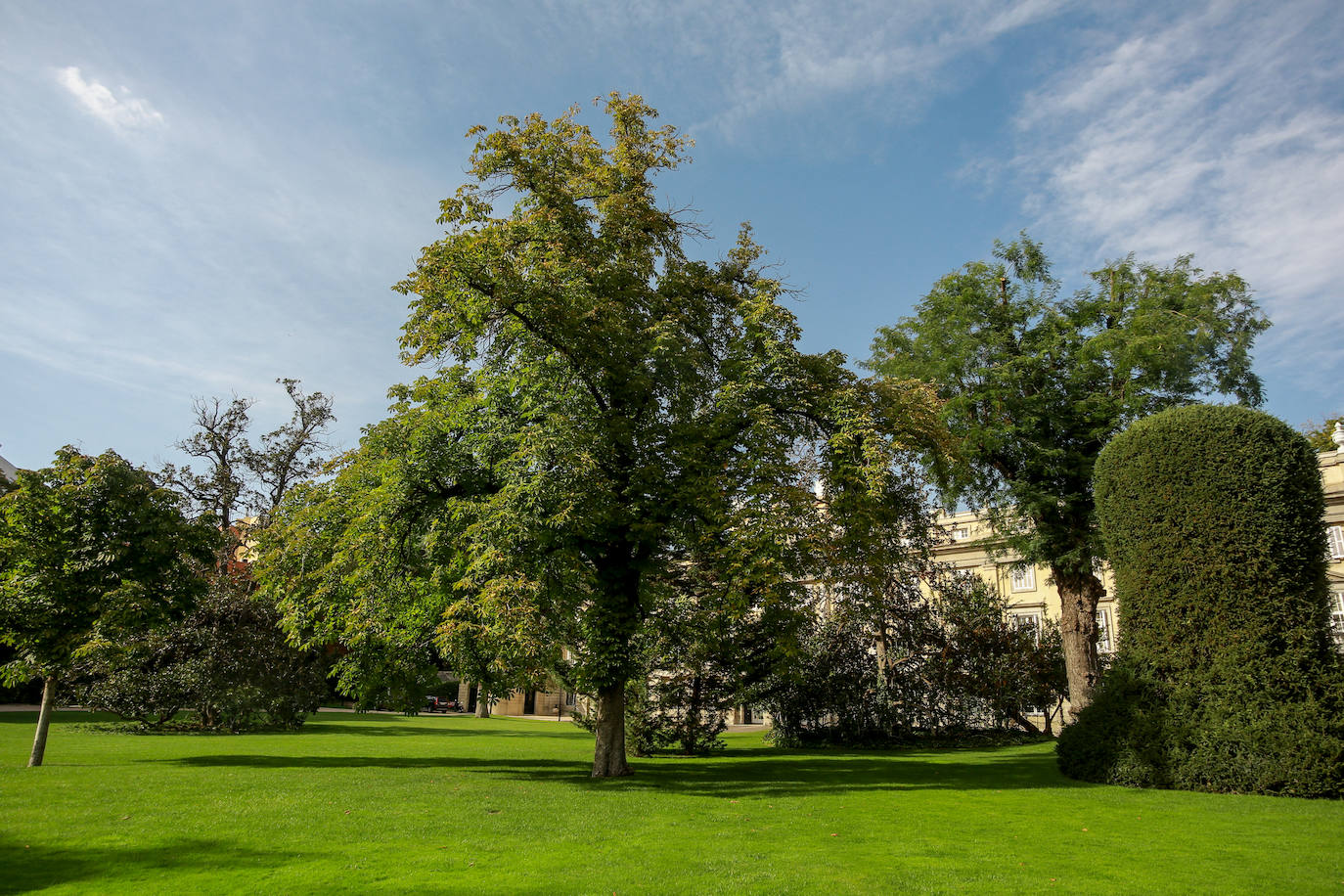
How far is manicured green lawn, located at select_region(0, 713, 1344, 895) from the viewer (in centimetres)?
785

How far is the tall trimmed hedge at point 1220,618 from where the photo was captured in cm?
1263

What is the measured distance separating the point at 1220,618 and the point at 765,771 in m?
10.6

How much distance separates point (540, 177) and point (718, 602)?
32.0ft

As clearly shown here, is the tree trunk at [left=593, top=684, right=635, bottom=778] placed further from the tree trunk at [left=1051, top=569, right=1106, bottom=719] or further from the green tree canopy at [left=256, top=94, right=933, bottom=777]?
the tree trunk at [left=1051, top=569, right=1106, bottom=719]

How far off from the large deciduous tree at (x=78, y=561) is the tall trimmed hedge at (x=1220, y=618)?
1989 cm

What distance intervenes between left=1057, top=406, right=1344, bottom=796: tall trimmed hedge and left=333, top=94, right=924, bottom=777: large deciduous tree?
5012 millimetres

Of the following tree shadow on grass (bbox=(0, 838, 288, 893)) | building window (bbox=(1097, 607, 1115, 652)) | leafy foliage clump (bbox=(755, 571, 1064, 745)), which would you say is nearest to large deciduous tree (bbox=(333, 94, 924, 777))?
tree shadow on grass (bbox=(0, 838, 288, 893))

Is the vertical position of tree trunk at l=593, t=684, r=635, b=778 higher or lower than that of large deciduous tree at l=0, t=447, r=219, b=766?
lower

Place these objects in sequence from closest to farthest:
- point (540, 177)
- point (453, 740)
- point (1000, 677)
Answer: point (540, 177) → point (1000, 677) → point (453, 740)

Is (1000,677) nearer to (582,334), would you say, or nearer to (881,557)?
(881,557)

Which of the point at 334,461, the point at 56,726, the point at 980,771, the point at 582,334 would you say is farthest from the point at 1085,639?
the point at 56,726

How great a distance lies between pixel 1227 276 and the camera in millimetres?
24750

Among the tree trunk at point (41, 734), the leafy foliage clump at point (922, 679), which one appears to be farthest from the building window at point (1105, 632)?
the tree trunk at point (41, 734)

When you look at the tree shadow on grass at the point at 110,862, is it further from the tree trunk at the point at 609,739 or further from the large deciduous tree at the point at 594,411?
the tree trunk at the point at 609,739
